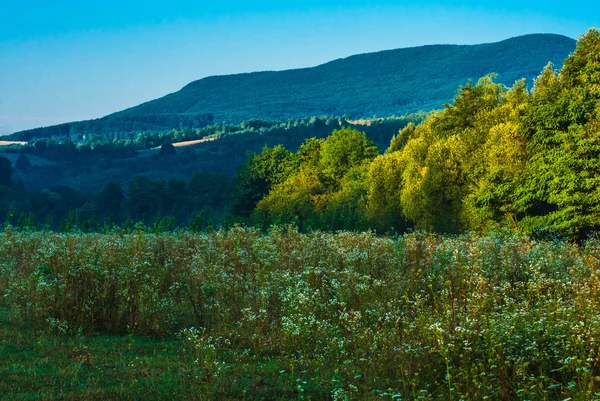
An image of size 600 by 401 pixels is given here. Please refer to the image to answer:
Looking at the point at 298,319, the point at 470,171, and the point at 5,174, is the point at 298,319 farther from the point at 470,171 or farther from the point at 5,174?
the point at 5,174

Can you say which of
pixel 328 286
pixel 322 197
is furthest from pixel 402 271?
pixel 322 197

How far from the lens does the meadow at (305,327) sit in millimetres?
6520

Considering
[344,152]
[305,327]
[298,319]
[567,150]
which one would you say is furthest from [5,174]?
[305,327]

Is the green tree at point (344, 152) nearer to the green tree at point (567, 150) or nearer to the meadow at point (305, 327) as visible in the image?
the green tree at point (567, 150)

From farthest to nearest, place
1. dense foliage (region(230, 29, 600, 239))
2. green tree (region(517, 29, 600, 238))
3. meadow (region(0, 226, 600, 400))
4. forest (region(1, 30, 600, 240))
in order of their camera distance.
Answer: forest (region(1, 30, 600, 240)) < dense foliage (region(230, 29, 600, 239)) < green tree (region(517, 29, 600, 238)) < meadow (region(0, 226, 600, 400))

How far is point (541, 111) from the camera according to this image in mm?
32719

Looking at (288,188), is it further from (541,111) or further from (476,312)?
(476,312)

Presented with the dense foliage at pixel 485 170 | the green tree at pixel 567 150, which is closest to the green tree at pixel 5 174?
the dense foliage at pixel 485 170

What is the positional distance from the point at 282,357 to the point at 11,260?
9127mm

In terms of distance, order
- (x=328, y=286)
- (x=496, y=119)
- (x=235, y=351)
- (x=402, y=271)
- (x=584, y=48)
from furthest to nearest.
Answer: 1. (x=496, y=119)
2. (x=584, y=48)
3. (x=402, y=271)
4. (x=328, y=286)
5. (x=235, y=351)

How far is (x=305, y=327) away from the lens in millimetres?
8344

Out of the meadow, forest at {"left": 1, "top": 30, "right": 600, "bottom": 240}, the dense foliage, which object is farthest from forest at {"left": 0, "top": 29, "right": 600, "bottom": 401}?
the dense foliage

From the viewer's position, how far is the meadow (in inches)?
257

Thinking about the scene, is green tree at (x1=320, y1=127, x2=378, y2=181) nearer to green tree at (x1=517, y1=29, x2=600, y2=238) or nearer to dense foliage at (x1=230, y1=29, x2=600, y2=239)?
dense foliage at (x1=230, y1=29, x2=600, y2=239)
